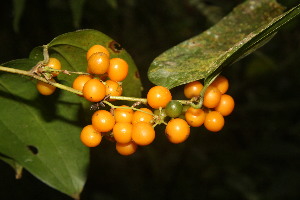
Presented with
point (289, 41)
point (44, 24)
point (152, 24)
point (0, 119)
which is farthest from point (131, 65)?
point (289, 41)

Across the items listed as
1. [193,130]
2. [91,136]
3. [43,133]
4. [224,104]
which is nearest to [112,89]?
[91,136]

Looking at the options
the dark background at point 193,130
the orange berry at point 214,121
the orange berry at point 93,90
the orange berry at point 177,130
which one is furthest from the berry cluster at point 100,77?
the dark background at point 193,130

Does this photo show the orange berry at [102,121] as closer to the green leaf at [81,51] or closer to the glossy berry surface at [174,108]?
the glossy berry surface at [174,108]

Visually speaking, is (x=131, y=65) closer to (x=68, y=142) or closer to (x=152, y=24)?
(x=68, y=142)

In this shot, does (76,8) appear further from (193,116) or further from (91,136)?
(193,116)

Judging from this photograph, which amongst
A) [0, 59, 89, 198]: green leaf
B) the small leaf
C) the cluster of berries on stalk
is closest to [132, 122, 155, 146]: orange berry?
the cluster of berries on stalk

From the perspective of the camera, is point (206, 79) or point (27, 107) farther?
point (27, 107)
